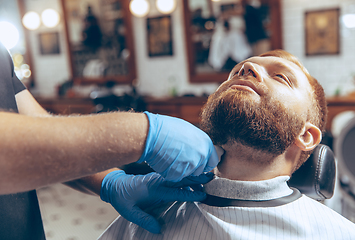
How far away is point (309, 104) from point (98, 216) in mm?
2795

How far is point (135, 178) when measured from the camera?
3.52ft

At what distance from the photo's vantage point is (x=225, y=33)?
4.66m

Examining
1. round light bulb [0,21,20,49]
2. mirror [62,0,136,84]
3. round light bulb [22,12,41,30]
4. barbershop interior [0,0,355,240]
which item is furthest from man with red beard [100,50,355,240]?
round light bulb [0,21,20,49]

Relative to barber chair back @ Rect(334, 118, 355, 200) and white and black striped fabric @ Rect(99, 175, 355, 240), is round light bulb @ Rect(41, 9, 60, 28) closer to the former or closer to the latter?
barber chair back @ Rect(334, 118, 355, 200)

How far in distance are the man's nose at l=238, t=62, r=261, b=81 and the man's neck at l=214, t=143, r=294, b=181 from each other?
0.30m

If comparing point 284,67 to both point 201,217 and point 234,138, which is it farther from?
point 201,217

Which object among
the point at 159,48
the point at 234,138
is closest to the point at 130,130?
the point at 234,138

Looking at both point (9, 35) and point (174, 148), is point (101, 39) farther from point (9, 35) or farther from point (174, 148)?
point (174, 148)

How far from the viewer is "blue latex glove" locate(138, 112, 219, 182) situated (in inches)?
29.4

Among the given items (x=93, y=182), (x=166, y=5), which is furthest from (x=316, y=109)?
(x=166, y=5)

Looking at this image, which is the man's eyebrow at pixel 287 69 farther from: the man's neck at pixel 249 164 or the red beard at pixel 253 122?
the man's neck at pixel 249 164

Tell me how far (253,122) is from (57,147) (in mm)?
692

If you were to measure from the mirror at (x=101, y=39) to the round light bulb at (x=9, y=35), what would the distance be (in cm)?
142

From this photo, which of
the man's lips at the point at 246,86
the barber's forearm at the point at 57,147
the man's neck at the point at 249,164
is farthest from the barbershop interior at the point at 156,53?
the barber's forearm at the point at 57,147
